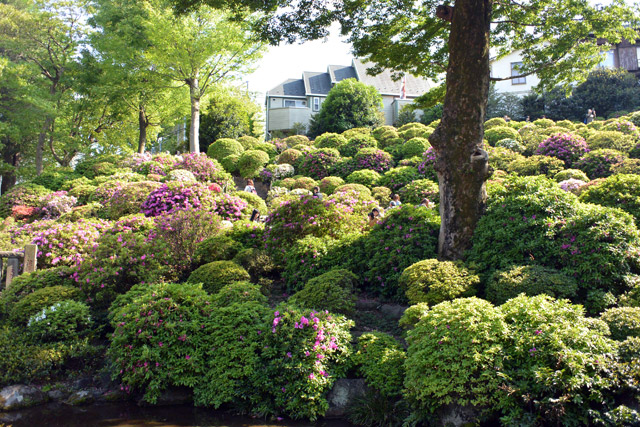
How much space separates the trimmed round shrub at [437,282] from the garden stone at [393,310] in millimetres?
632

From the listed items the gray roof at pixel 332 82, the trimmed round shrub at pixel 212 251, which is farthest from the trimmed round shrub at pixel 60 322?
the gray roof at pixel 332 82

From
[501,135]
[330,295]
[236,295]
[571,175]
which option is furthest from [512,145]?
[236,295]

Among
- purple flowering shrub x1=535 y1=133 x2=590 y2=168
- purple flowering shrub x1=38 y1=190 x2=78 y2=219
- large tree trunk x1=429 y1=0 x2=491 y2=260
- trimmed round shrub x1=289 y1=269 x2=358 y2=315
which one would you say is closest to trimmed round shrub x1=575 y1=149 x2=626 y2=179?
purple flowering shrub x1=535 y1=133 x2=590 y2=168

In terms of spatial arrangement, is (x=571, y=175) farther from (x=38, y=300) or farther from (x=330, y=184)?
(x=38, y=300)

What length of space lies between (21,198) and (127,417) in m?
13.1

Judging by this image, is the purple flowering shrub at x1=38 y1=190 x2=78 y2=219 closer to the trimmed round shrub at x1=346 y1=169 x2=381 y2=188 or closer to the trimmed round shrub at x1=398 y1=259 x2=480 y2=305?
the trimmed round shrub at x1=346 y1=169 x2=381 y2=188

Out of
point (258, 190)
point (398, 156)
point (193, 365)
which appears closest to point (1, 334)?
point (193, 365)

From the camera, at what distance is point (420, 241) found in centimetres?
824

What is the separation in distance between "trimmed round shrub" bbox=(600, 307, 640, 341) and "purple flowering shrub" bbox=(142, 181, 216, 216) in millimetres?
9333

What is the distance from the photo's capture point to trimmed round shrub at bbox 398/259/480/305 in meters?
6.59

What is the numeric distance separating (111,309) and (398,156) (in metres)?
15.2

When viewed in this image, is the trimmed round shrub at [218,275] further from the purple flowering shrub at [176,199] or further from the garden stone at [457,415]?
the garden stone at [457,415]

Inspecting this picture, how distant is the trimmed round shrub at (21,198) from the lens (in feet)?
50.8

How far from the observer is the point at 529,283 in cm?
618
